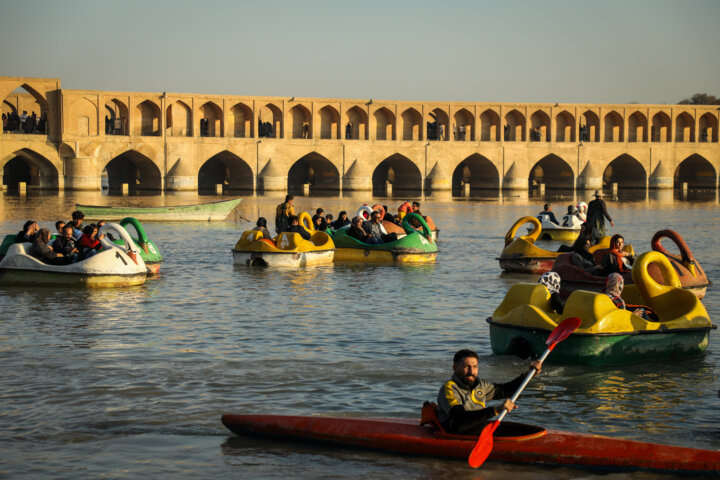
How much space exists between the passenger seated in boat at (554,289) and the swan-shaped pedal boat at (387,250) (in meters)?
8.37

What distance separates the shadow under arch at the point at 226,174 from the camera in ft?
172

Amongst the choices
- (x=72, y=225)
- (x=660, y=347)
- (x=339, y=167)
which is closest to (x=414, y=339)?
(x=660, y=347)

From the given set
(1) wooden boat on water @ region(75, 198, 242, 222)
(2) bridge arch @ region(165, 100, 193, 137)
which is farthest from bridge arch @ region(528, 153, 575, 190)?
(1) wooden boat on water @ region(75, 198, 242, 222)

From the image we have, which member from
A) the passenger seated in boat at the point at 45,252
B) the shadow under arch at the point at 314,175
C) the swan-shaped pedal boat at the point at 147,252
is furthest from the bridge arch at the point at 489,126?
the passenger seated in boat at the point at 45,252

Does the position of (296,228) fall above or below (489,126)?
below

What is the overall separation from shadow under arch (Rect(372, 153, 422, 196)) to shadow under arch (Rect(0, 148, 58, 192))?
17.4 m

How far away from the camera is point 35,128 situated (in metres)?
47.5

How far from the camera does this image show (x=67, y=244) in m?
13.4

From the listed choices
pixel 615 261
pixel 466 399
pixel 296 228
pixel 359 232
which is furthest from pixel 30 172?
pixel 466 399

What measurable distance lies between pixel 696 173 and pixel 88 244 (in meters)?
56.4

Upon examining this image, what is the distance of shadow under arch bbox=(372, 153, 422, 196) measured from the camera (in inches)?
2190

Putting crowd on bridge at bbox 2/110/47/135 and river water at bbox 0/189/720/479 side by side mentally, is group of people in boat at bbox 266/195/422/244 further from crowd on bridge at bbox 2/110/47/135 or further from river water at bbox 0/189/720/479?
crowd on bridge at bbox 2/110/47/135

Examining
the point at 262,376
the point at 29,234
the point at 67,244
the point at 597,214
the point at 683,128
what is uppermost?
the point at 683,128

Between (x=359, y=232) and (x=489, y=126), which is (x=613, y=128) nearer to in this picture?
(x=489, y=126)
